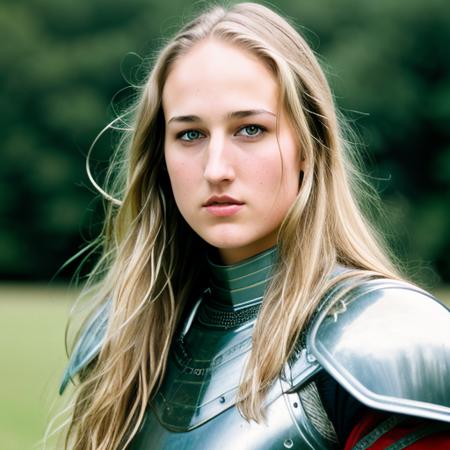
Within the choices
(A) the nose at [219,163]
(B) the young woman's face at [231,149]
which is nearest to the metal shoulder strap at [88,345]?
(B) the young woman's face at [231,149]

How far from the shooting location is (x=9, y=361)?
9.53 metres

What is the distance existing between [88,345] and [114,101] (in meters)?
18.2

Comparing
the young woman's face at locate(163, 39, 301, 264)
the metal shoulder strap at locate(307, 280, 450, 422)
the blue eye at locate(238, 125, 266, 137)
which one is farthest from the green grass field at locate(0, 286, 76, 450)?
the metal shoulder strap at locate(307, 280, 450, 422)

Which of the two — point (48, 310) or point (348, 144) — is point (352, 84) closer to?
point (48, 310)

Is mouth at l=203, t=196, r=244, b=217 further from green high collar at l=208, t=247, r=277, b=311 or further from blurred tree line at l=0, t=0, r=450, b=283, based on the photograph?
blurred tree line at l=0, t=0, r=450, b=283

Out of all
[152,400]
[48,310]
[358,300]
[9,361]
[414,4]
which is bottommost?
[48,310]

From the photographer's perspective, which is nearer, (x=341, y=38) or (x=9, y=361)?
(x=9, y=361)

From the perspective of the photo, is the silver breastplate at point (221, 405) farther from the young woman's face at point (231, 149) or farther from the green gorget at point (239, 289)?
the young woman's face at point (231, 149)

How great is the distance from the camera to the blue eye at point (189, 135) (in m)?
2.24

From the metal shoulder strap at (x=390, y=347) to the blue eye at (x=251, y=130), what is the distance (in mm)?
414

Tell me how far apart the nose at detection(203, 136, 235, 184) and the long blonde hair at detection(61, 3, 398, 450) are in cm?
17

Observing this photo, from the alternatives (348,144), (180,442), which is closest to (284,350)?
(180,442)

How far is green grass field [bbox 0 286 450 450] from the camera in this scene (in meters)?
6.69

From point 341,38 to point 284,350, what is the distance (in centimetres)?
2027
